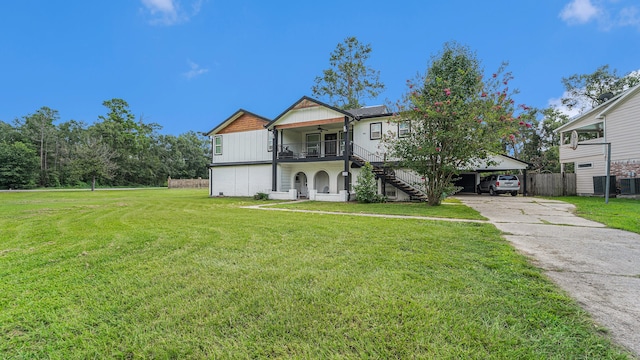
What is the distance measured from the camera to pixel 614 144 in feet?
49.8

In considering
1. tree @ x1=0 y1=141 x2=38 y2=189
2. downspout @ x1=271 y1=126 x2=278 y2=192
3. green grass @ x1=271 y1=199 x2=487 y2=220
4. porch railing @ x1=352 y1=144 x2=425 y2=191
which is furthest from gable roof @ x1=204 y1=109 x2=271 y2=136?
tree @ x1=0 y1=141 x2=38 y2=189

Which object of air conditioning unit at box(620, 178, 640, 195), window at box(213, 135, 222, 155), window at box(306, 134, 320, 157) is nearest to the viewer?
air conditioning unit at box(620, 178, 640, 195)

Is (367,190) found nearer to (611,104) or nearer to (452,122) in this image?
(452,122)

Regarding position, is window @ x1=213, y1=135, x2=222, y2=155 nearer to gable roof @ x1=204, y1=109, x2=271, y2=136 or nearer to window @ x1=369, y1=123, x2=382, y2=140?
gable roof @ x1=204, y1=109, x2=271, y2=136

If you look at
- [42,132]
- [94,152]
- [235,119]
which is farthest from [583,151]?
[42,132]

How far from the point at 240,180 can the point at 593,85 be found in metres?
36.0

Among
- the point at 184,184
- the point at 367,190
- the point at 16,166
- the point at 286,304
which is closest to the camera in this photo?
the point at 286,304

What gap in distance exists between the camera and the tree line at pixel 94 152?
103 ft

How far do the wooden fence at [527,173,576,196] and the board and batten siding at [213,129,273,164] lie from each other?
1869 cm

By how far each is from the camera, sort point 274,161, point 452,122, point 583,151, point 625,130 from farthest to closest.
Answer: point 274,161 → point 583,151 → point 625,130 → point 452,122

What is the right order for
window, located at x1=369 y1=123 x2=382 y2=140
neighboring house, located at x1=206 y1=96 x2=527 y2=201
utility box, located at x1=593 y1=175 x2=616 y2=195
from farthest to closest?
window, located at x1=369 y1=123 x2=382 y2=140 < neighboring house, located at x1=206 y1=96 x2=527 y2=201 < utility box, located at x1=593 y1=175 x2=616 y2=195

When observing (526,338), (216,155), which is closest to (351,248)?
(526,338)

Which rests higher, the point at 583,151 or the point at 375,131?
the point at 375,131

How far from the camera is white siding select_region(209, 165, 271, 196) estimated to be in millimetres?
19062
